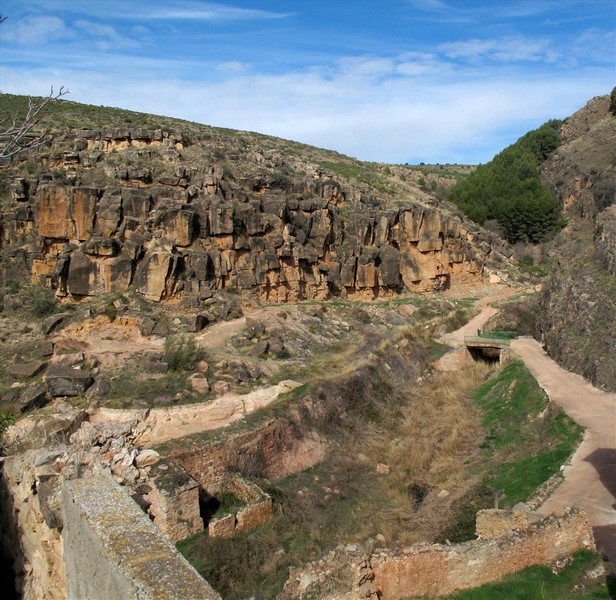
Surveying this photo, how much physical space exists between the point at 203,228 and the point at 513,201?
29.5 meters

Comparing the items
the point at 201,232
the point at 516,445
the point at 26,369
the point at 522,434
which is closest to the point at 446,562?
the point at 516,445

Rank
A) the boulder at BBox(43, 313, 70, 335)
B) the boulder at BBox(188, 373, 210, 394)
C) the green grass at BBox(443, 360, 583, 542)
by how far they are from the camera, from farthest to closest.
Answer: the boulder at BBox(43, 313, 70, 335) < the boulder at BBox(188, 373, 210, 394) < the green grass at BBox(443, 360, 583, 542)

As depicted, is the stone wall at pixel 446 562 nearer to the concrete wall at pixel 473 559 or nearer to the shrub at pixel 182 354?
the concrete wall at pixel 473 559

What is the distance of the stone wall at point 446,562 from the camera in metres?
8.91

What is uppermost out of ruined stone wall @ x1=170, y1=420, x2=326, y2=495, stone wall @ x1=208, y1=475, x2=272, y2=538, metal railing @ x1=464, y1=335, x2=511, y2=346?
metal railing @ x1=464, y1=335, x2=511, y2=346

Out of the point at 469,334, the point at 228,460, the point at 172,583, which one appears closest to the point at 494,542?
the point at 172,583

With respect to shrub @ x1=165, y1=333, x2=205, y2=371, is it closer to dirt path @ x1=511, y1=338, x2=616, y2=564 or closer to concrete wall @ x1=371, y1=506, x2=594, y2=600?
dirt path @ x1=511, y1=338, x2=616, y2=564

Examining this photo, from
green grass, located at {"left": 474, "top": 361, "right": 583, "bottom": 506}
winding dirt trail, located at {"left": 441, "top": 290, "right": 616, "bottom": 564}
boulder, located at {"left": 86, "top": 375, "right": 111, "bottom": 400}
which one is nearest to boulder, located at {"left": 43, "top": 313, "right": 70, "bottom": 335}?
boulder, located at {"left": 86, "top": 375, "right": 111, "bottom": 400}

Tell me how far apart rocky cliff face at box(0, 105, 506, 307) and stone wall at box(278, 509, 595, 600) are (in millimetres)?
17951

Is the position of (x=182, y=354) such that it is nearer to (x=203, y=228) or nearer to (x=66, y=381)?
(x=66, y=381)

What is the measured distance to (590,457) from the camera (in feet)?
41.3

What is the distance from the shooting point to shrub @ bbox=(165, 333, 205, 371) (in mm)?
20203

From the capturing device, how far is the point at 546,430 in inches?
594

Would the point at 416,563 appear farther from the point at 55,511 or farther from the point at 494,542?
the point at 55,511
